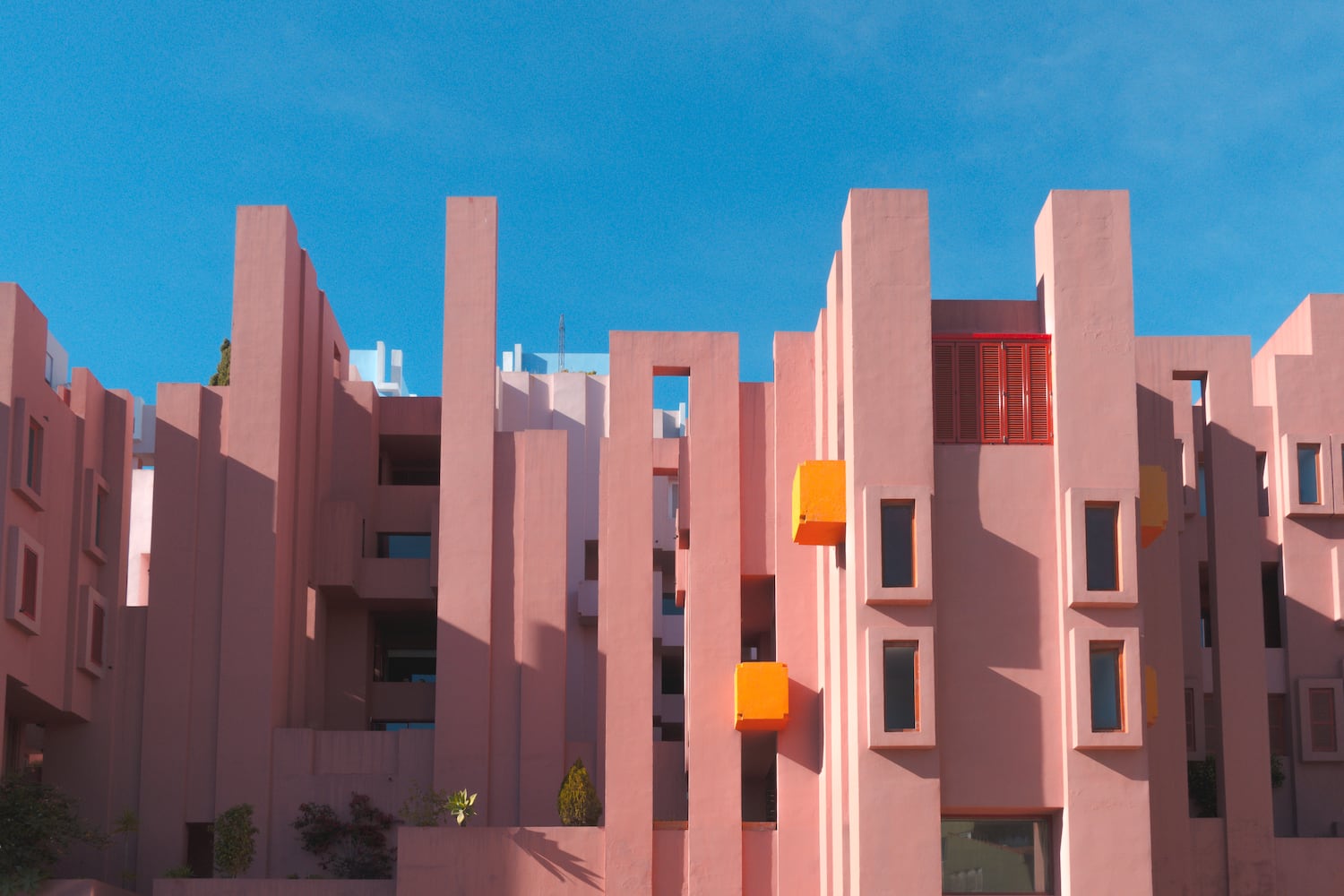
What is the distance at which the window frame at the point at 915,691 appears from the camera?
1071 inches

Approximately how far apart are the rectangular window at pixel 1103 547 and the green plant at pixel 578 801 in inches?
428

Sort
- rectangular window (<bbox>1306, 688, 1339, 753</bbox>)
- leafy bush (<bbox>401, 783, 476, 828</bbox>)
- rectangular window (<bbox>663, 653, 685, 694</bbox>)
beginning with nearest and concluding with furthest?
leafy bush (<bbox>401, 783, 476, 828</bbox>) < rectangular window (<bbox>1306, 688, 1339, 753</bbox>) < rectangular window (<bbox>663, 653, 685, 694</bbox>)

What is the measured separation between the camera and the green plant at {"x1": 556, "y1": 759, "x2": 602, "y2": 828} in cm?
3372

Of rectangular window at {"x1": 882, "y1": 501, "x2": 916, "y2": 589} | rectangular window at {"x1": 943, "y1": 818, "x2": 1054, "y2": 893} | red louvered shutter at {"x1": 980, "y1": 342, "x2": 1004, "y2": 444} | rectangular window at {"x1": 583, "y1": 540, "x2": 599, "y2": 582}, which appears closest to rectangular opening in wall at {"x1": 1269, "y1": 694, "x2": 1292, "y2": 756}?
rectangular window at {"x1": 943, "y1": 818, "x2": 1054, "y2": 893}

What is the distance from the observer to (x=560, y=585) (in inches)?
1503

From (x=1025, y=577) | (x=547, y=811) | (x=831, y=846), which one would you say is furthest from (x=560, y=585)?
(x=1025, y=577)

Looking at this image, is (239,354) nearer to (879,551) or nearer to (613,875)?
(613,875)

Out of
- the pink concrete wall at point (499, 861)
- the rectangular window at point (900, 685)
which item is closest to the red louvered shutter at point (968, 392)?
the rectangular window at point (900, 685)

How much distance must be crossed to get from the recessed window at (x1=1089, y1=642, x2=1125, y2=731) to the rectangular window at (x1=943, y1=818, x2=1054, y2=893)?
182 centimetres

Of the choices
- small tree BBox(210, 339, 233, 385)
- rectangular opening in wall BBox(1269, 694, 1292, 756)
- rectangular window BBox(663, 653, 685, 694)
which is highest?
small tree BBox(210, 339, 233, 385)

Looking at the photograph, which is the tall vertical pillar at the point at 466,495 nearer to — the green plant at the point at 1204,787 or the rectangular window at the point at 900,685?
the rectangular window at the point at 900,685

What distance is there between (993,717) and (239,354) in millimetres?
18923

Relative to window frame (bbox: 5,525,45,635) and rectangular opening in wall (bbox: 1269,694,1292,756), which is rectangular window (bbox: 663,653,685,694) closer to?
rectangular opening in wall (bbox: 1269,694,1292,756)

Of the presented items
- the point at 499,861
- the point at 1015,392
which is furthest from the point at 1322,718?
the point at 499,861
